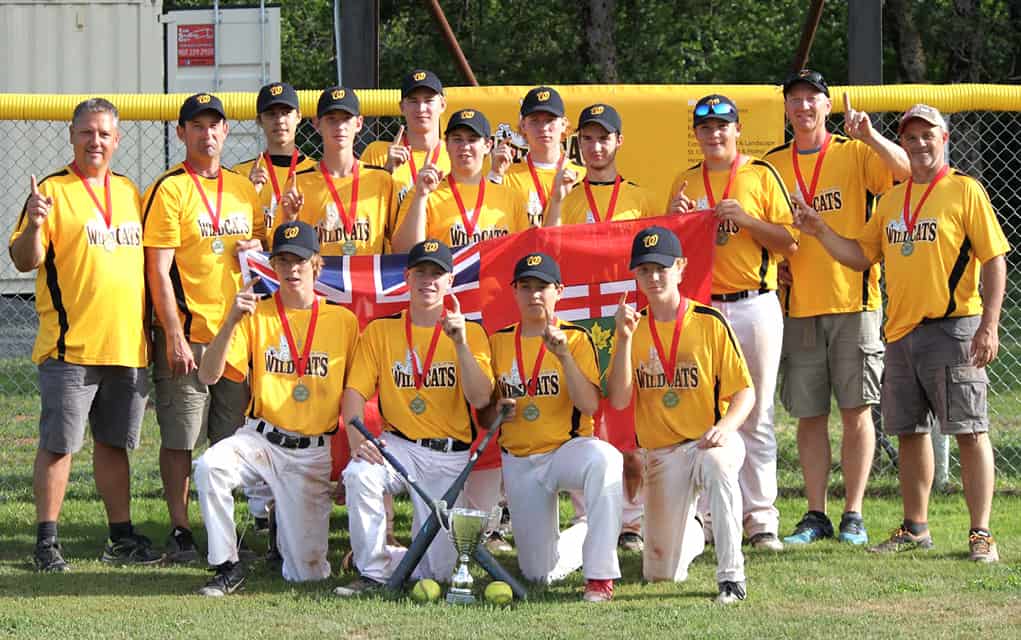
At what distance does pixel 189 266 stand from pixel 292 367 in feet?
3.04

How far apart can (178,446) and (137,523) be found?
1.06 m

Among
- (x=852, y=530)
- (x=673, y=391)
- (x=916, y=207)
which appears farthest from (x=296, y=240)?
(x=852, y=530)

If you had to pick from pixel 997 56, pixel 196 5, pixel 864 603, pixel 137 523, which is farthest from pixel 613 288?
pixel 196 5

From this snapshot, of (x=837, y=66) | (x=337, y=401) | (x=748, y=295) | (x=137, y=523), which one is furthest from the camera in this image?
(x=837, y=66)

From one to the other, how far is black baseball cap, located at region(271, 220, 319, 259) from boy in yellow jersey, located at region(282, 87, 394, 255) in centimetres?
55

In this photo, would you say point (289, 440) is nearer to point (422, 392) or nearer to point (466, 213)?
point (422, 392)

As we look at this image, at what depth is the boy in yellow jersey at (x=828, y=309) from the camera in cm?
804

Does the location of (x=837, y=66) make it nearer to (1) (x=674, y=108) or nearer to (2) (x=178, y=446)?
(1) (x=674, y=108)

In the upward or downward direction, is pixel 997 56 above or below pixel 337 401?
above

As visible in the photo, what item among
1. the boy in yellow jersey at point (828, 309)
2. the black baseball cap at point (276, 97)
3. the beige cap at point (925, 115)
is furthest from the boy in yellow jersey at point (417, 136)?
the beige cap at point (925, 115)

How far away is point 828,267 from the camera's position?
26.5 feet

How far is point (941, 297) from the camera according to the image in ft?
24.6

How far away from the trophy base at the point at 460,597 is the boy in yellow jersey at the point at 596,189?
2.15 metres

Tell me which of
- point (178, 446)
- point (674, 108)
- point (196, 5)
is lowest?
point (178, 446)
